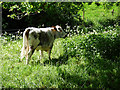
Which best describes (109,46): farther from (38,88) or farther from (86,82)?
(38,88)

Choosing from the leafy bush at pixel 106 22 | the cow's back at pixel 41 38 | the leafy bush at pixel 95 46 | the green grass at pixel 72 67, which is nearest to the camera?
the green grass at pixel 72 67

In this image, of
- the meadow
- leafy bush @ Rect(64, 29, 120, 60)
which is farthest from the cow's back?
leafy bush @ Rect(64, 29, 120, 60)

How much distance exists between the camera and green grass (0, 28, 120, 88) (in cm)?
472

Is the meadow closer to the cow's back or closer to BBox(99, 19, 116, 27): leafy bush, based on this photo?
the cow's back

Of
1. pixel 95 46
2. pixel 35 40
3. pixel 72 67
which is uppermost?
pixel 35 40

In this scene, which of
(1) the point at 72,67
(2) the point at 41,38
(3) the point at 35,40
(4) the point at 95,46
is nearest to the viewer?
(1) the point at 72,67

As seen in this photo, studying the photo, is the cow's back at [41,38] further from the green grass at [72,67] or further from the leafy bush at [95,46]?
the leafy bush at [95,46]

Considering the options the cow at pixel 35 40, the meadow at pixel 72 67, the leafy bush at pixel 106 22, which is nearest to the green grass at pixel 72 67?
the meadow at pixel 72 67

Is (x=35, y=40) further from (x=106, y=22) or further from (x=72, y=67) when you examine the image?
(x=106, y=22)

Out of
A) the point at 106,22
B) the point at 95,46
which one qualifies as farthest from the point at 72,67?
the point at 106,22

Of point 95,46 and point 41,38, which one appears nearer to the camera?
point 41,38

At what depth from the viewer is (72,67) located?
5672 millimetres

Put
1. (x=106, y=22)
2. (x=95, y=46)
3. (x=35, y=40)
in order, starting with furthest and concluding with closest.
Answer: (x=106, y=22) < (x=95, y=46) < (x=35, y=40)

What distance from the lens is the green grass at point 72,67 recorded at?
186 inches
